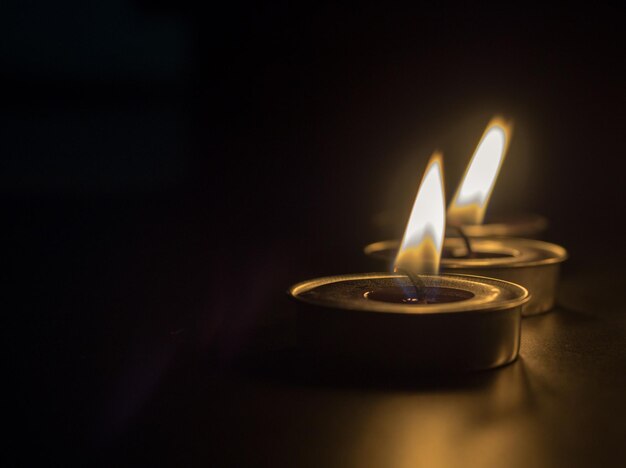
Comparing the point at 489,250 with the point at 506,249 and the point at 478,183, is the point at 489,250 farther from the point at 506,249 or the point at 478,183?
the point at 478,183

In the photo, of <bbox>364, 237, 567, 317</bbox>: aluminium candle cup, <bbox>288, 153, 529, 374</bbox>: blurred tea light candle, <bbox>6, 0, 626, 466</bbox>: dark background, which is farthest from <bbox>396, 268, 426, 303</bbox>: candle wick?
<bbox>6, 0, 626, 466</bbox>: dark background

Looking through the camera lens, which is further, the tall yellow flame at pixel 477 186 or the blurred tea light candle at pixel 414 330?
the tall yellow flame at pixel 477 186

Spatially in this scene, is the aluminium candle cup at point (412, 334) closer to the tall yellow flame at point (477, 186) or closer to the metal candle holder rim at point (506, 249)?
the metal candle holder rim at point (506, 249)

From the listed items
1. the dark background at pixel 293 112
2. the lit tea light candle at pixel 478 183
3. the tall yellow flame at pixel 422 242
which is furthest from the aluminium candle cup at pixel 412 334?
the dark background at pixel 293 112

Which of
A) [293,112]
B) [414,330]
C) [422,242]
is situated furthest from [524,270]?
[293,112]

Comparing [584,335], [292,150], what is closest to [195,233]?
[292,150]

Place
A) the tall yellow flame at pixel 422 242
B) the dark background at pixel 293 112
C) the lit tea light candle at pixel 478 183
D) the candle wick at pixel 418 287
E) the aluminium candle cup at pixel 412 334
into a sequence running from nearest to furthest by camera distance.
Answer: the aluminium candle cup at pixel 412 334
the candle wick at pixel 418 287
the tall yellow flame at pixel 422 242
the lit tea light candle at pixel 478 183
the dark background at pixel 293 112
